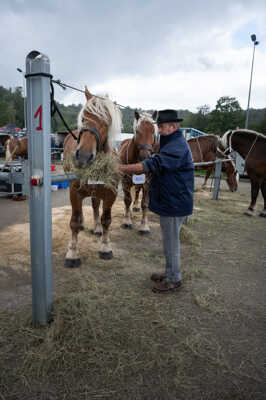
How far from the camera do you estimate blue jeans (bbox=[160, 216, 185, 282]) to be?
8.26ft

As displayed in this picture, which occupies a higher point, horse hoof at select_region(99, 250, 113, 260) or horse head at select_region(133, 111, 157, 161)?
horse head at select_region(133, 111, 157, 161)

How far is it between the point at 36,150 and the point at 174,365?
1788 mm

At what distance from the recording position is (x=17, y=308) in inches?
87.7

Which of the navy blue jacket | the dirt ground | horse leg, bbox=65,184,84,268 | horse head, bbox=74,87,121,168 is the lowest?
the dirt ground

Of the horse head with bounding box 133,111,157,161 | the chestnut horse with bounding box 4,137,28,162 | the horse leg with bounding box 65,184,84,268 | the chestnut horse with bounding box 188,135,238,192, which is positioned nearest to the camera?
the horse leg with bounding box 65,184,84,268

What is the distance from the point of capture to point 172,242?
8.42 ft

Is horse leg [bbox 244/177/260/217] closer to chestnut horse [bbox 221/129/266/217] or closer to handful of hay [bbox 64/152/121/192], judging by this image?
chestnut horse [bbox 221/129/266/217]

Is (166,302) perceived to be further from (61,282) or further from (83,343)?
(61,282)

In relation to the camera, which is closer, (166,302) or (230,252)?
(166,302)

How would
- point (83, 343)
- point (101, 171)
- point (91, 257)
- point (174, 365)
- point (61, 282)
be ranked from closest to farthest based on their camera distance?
point (174, 365), point (83, 343), point (101, 171), point (61, 282), point (91, 257)

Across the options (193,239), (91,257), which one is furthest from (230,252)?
(91,257)

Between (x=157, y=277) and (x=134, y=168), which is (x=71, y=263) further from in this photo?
(x=134, y=168)

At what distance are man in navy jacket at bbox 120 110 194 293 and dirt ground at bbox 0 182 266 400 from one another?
484mm

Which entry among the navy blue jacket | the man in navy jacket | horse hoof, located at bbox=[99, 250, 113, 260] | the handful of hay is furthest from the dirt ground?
the handful of hay
